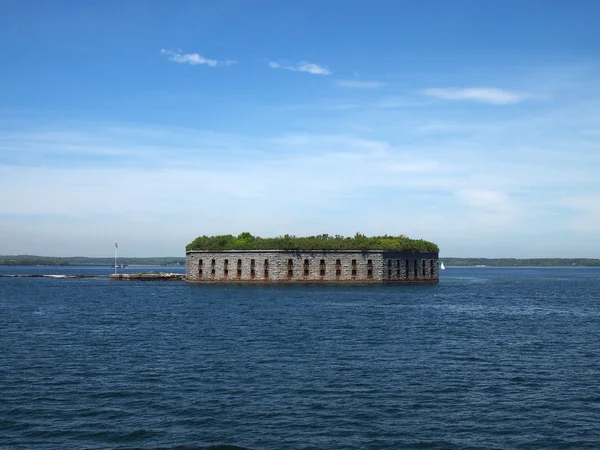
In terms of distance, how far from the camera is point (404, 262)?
356 feet

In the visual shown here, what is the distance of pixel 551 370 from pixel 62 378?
80.6 feet

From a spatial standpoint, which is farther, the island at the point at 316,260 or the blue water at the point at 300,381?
the island at the point at 316,260

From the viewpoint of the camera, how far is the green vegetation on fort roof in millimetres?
104188

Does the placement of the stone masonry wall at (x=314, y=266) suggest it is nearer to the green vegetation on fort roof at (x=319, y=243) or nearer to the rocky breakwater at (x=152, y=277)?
the green vegetation on fort roof at (x=319, y=243)

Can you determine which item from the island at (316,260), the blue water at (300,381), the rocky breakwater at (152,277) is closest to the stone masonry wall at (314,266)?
the island at (316,260)

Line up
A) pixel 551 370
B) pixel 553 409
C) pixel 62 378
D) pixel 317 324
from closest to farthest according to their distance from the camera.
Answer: pixel 553 409 < pixel 62 378 < pixel 551 370 < pixel 317 324

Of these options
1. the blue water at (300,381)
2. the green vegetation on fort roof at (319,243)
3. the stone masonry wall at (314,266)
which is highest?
the green vegetation on fort roof at (319,243)

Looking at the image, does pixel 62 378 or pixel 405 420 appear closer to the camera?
pixel 405 420

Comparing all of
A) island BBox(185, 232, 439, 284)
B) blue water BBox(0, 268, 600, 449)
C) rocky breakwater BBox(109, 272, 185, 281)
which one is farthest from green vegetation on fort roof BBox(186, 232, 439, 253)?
blue water BBox(0, 268, 600, 449)

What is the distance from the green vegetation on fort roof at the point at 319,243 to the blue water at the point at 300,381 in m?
46.1

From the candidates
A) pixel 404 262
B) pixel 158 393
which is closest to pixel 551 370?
pixel 158 393

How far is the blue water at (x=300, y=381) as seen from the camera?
2178 cm

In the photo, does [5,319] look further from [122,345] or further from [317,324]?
[317,324]

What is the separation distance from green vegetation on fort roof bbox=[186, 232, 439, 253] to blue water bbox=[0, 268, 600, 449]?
46062 millimetres
